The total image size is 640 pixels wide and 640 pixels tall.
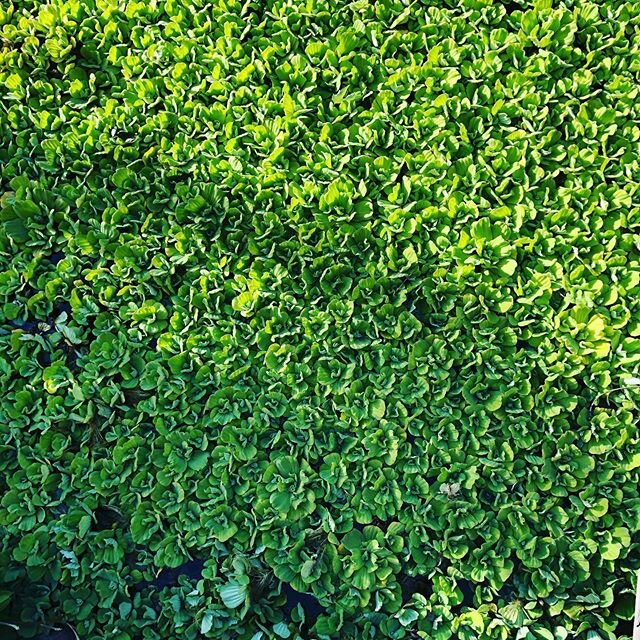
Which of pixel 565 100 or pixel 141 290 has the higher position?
pixel 565 100

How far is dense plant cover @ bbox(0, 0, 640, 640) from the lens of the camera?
68.6 inches

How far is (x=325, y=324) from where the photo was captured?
1.76 metres

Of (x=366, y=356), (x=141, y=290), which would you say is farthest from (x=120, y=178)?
(x=366, y=356)

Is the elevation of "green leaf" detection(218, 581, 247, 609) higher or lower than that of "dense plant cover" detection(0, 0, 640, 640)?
lower

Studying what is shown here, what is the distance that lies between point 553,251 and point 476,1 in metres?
0.79

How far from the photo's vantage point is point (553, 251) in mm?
1792

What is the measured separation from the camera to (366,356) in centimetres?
177

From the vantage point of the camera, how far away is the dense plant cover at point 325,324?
5.72ft

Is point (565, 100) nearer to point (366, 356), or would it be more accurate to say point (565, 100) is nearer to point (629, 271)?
point (629, 271)

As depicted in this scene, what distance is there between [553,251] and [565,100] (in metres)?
0.47

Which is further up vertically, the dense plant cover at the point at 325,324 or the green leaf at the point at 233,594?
the dense plant cover at the point at 325,324

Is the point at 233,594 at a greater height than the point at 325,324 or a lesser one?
lesser

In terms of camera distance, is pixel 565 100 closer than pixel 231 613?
No

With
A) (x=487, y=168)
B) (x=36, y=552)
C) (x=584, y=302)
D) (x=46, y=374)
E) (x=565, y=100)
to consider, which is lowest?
(x=36, y=552)
